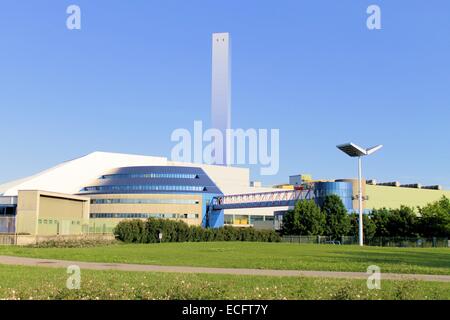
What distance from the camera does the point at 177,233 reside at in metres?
76.9

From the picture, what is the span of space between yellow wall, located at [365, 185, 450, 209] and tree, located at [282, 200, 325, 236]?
5236 cm

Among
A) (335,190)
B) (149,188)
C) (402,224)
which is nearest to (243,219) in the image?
(149,188)

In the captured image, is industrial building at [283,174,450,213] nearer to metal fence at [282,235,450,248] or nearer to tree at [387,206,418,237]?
tree at [387,206,418,237]

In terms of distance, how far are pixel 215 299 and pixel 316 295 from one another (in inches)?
109

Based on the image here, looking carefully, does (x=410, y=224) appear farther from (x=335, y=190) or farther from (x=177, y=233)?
(x=177, y=233)

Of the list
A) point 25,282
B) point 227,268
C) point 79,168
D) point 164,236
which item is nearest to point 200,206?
point 79,168

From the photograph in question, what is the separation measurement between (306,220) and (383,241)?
12.5 m

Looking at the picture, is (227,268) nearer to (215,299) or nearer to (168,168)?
(215,299)

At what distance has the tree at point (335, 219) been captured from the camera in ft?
279

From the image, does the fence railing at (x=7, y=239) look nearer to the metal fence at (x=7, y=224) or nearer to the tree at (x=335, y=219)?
the metal fence at (x=7, y=224)

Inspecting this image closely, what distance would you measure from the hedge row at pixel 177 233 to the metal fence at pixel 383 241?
5073 mm

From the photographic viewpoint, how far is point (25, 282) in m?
16.2

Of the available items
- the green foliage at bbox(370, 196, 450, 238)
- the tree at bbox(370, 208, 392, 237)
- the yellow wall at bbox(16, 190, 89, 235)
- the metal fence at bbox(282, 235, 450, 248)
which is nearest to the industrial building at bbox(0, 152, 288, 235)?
the yellow wall at bbox(16, 190, 89, 235)

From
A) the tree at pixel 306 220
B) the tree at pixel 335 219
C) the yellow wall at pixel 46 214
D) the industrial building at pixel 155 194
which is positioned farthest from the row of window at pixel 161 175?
the tree at pixel 335 219
